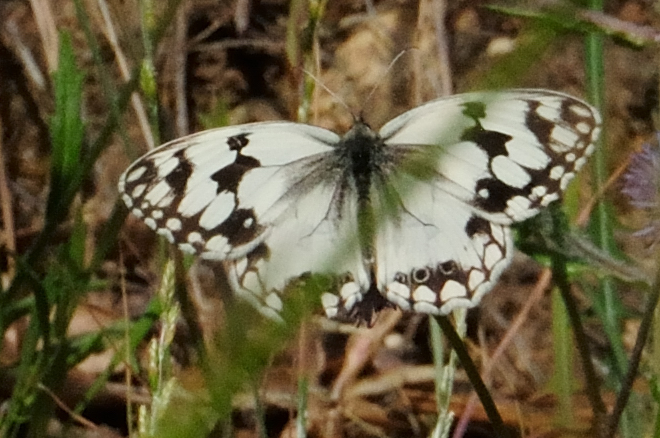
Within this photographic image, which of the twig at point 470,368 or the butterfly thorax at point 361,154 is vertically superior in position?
the butterfly thorax at point 361,154

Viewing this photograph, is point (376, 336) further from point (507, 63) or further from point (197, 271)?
point (507, 63)

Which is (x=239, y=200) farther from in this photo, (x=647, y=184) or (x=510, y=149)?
(x=647, y=184)

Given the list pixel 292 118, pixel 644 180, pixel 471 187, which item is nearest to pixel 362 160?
pixel 471 187

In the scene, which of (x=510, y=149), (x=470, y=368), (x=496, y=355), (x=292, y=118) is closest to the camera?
(x=470, y=368)

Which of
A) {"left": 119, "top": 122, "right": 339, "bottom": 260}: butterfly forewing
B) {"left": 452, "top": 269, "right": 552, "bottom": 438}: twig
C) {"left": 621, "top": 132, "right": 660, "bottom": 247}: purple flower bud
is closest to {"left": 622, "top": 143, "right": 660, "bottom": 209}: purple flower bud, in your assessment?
{"left": 621, "top": 132, "right": 660, "bottom": 247}: purple flower bud

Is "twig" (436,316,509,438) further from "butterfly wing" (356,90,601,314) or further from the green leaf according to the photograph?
the green leaf

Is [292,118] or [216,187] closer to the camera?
[216,187]

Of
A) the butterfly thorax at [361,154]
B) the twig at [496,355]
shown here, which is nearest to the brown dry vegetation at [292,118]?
the twig at [496,355]

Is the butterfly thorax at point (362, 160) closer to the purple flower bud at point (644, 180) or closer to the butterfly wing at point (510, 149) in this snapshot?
the butterfly wing at point (510, 149)
